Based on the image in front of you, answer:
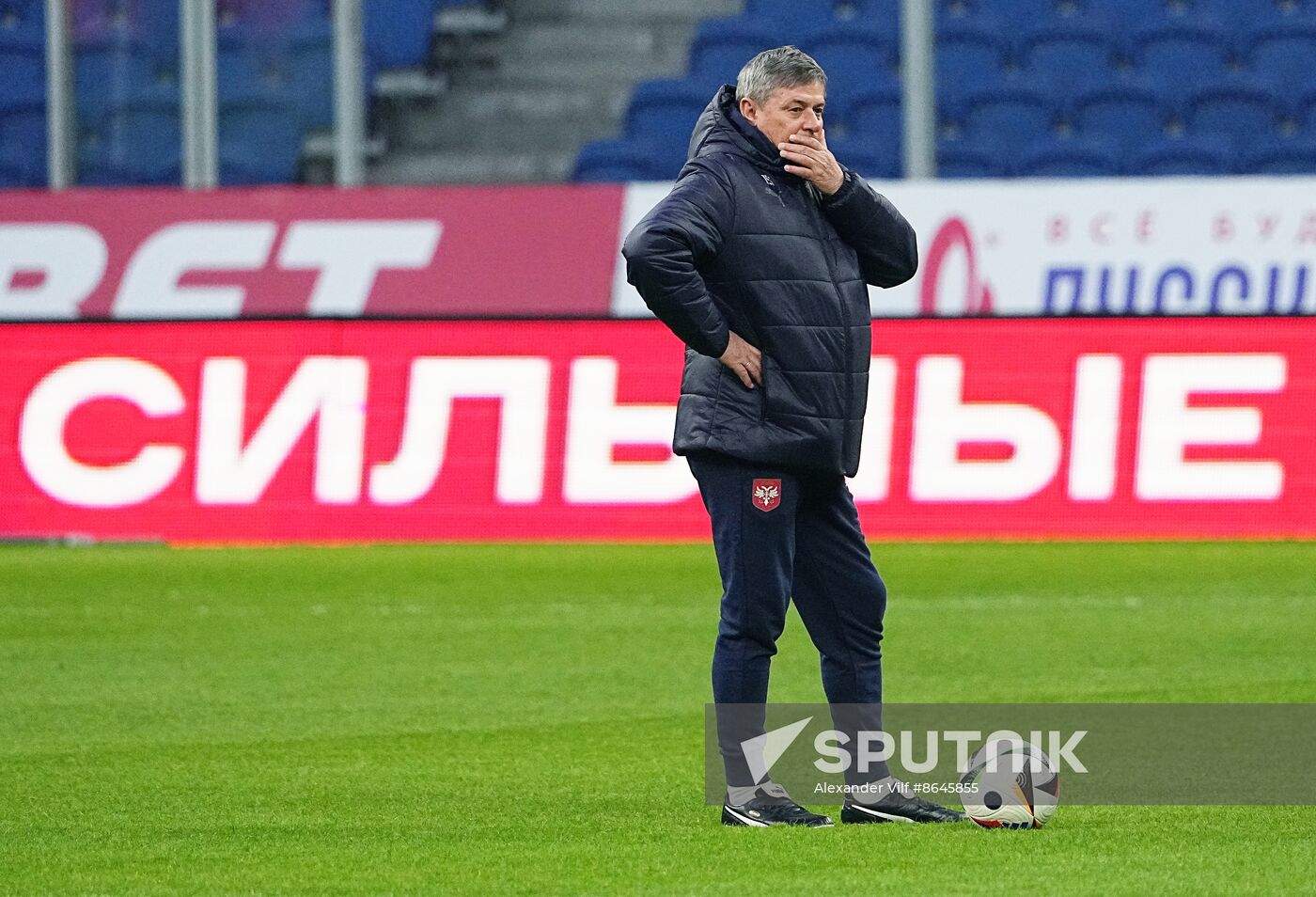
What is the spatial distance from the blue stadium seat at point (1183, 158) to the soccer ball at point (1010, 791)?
1246 cm

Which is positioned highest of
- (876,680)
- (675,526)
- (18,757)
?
(876,680)

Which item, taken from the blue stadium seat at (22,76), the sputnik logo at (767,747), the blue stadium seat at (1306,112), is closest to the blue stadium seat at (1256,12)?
the blue stadium seat at (1306,112)

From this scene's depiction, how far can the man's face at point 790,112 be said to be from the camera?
5.42 meters

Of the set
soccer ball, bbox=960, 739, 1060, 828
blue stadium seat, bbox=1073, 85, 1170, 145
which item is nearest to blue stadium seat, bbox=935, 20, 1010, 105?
blue stadium seat, bbox=1073, 85, 1170, 145

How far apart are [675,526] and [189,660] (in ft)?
14.1

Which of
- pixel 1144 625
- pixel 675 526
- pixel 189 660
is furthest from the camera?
pixel 675 526

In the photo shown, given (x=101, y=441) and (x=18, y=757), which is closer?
(x=18, y=757)

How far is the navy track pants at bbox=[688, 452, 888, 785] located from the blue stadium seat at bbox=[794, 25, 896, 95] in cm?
1242

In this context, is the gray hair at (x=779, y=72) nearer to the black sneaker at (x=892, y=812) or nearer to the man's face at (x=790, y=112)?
the man's face at (x=790, y=112)

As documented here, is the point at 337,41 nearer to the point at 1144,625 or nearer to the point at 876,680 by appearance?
the point at 1144,625

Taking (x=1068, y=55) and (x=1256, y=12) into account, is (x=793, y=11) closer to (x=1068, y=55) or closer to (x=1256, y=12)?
(x=1068, y=55)

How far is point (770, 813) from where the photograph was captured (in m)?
5.50

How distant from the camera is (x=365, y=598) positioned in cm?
1090

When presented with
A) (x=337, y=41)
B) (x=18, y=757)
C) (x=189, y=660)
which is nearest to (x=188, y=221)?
(x=337, y=41)
